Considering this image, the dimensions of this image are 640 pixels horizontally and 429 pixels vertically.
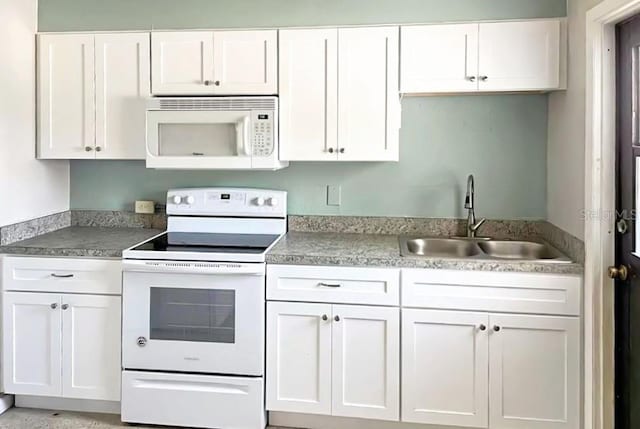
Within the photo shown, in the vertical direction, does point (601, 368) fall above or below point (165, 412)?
above

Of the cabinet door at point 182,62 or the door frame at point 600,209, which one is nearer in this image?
the door frame at point 600,209

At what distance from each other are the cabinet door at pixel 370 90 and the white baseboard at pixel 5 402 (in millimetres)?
2190

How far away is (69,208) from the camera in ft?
11.4

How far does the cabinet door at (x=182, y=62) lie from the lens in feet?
9.81

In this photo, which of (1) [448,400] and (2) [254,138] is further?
(2) [254,138]

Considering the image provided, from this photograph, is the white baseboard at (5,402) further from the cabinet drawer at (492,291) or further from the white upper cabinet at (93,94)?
the cabinet drawer at (492,291)

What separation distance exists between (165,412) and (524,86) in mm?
2357

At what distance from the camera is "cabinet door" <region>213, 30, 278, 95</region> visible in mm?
2947

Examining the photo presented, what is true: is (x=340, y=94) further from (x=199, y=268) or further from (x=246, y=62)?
(x=199, y=268)

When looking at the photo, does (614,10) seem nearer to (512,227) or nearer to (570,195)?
(570,195)

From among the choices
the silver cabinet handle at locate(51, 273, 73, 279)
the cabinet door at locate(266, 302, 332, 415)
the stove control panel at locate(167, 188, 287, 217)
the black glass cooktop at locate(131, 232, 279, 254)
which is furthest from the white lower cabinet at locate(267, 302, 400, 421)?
the silver cabinet handle at locate(51, 273, 73, 279)

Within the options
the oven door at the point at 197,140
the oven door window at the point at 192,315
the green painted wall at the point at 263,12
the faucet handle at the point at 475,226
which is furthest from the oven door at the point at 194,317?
the green painted wall at the point at 263,12

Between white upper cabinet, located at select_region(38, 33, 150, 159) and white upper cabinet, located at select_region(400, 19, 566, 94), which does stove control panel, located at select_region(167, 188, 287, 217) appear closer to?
white upper cabinet, located at select_region(38, 33, 150, 159)

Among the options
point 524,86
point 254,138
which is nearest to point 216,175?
point 254,138
